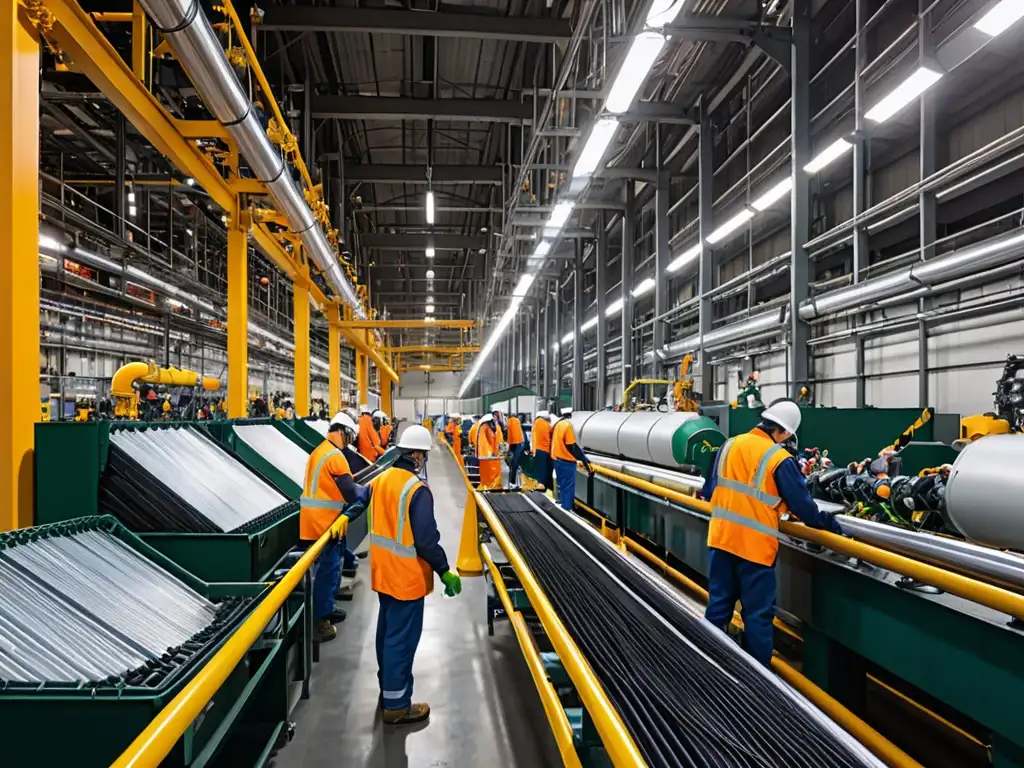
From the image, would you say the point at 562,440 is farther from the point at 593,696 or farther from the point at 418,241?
the point at 418,241

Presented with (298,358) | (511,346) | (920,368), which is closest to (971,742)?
(920,368)

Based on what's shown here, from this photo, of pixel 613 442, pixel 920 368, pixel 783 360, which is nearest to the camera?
pixel 920 368

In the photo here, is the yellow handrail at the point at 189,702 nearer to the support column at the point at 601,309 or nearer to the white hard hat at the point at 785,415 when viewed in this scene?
the white hard hat at the point at 785,415

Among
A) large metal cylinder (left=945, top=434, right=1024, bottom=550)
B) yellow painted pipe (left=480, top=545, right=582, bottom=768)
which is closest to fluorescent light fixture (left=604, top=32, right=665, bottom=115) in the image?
large metal cylinder (left=945, top=434, right=1024, bottom=550)

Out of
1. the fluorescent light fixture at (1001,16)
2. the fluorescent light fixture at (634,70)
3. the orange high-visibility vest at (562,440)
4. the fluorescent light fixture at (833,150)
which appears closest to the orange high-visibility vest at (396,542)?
the fluorescent light fixture at (634,70)

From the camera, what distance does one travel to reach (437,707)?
3455 millimetres

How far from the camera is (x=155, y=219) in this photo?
14.2 m

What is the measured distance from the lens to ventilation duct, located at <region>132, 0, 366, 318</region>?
3576 millimetres

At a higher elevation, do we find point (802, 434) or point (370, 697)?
point (802, 434)

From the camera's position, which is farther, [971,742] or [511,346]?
[511,346]

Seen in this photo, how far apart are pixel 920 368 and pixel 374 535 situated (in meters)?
5.72

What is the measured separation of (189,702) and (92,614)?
1.18 m

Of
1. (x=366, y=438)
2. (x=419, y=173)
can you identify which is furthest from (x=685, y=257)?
(x=419, y=173)

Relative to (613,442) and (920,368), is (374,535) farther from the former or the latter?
(920,368)
